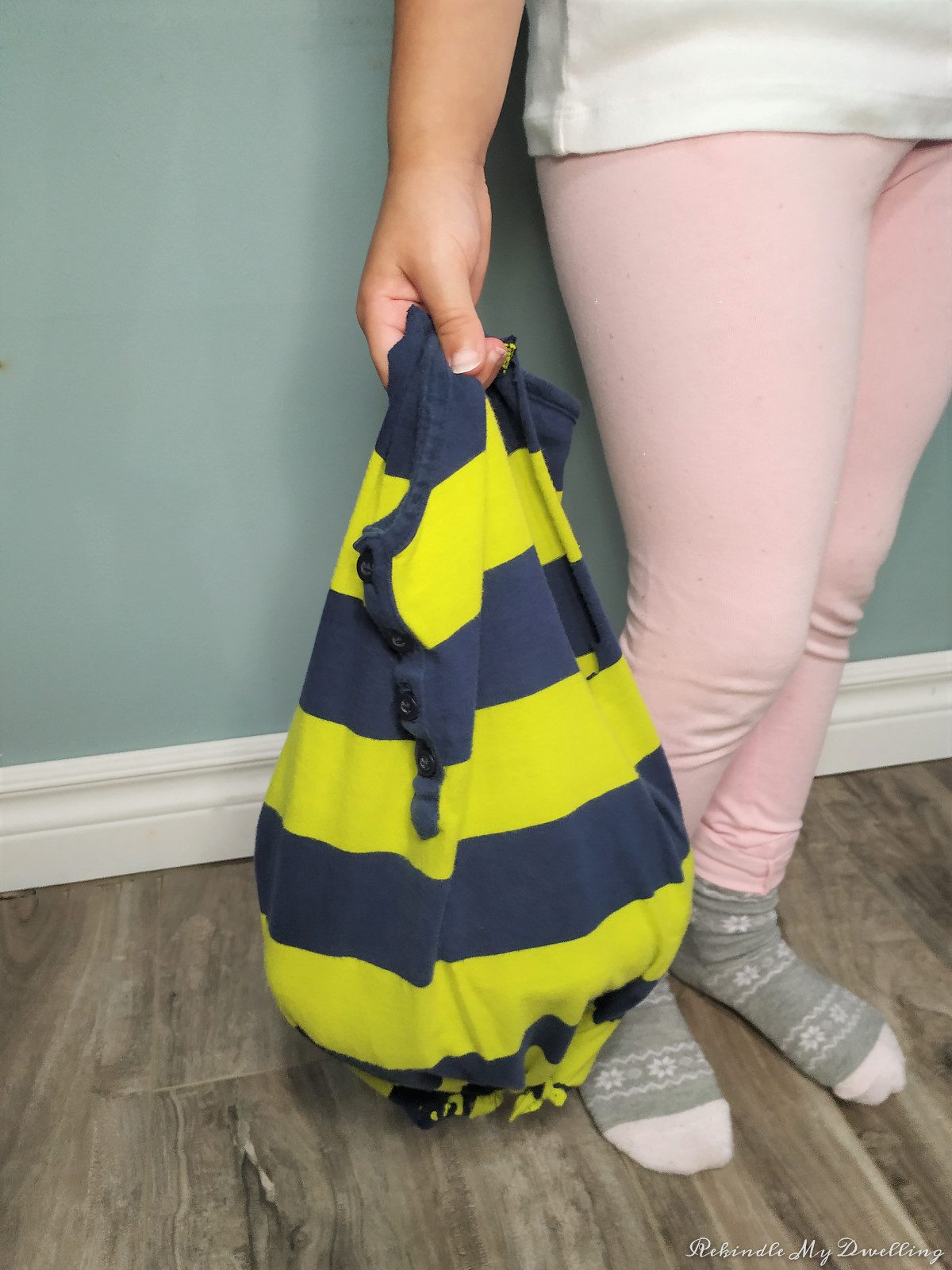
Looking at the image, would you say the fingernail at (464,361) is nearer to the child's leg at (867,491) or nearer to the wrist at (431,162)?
the wrist at (431,162)

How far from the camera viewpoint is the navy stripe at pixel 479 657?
1.90ft

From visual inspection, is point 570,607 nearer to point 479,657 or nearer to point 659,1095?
point 479,657

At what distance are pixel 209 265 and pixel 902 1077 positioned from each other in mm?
870

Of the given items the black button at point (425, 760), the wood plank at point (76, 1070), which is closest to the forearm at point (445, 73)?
the black button at point (425, 760)

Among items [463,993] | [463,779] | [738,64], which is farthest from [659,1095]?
[738,64]

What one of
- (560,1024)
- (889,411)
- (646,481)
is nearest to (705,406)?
(646,481)

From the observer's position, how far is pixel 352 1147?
2.56 ft

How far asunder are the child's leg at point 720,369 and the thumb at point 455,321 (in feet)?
0.36

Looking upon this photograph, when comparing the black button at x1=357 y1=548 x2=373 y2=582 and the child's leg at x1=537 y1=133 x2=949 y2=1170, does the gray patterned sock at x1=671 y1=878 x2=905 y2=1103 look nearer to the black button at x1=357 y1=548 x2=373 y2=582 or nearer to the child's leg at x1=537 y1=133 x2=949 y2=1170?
the child's leg at x1=537 y1=133 x2=949 y2=1170

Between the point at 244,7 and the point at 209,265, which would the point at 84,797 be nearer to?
the point at 209,265

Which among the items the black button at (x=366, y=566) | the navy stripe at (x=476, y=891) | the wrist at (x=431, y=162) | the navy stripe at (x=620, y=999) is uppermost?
the wrist at (x=431, y=162)

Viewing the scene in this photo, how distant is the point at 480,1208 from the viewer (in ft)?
2.41

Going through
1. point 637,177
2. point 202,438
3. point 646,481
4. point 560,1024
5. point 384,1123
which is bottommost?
point 384,1123

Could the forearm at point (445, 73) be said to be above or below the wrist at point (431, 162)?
above
